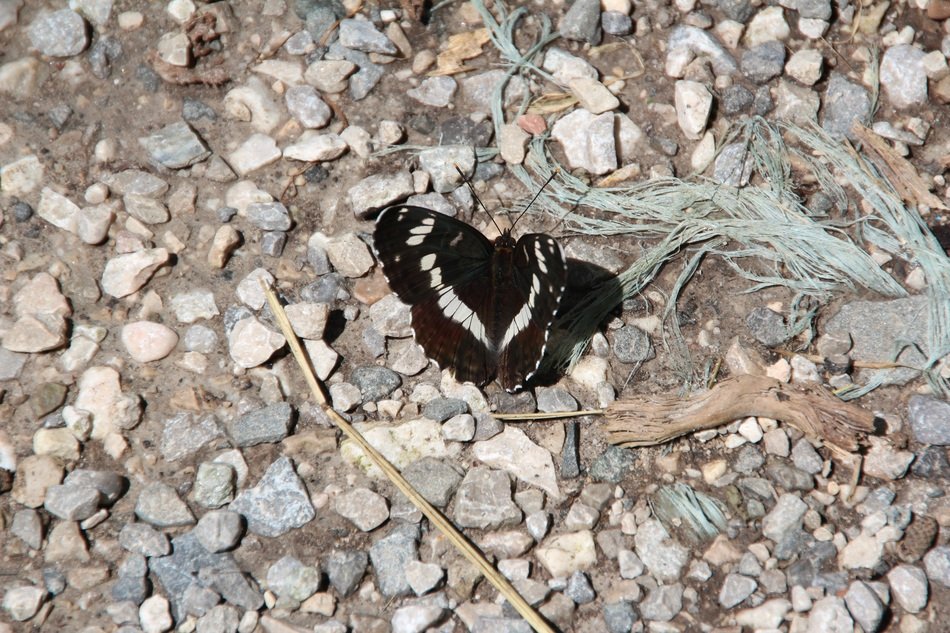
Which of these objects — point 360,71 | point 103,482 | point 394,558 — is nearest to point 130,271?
point 103,482

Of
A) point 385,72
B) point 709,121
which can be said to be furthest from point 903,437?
point 385,72

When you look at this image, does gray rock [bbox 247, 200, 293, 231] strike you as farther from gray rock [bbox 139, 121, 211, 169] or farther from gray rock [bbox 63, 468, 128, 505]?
gray rock [bbox 63, 468, 128, 505]

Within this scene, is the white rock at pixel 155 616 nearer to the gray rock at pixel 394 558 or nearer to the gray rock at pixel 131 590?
the gray rock at pixel 131 590

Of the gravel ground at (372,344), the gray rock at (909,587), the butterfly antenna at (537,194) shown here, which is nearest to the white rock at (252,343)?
the gravel ground at (372,344)

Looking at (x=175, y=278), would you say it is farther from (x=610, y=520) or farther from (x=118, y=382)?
(x=610, y=520)

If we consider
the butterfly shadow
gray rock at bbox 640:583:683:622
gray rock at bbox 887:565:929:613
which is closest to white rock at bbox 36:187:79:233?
the butterfly shadow
